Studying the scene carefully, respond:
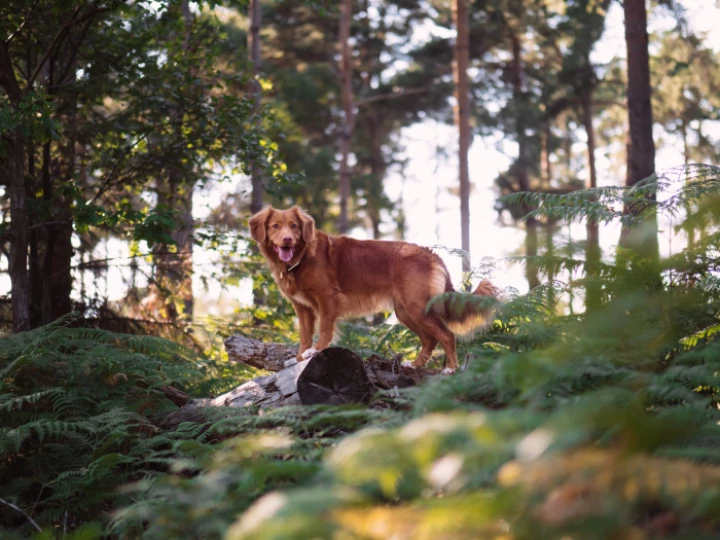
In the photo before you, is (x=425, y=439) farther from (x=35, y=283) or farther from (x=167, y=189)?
(x=167, y=189)

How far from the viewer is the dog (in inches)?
251

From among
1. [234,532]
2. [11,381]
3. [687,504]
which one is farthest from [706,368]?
Answer: [11,381]

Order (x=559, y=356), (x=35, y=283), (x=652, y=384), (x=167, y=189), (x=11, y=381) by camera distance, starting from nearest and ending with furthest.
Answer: (x=559, y=356)
(x=652, y=384)
(x=11, y=381)
(x=35, y=283)
(x=167, y=189)

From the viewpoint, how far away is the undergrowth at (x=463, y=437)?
2.00 metres

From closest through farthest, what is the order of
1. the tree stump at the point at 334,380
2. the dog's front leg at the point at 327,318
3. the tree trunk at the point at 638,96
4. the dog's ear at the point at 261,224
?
the tree stump at the point at 334,380
the dog's front leg at the point at 327,318
the dog's ear at the point at 261,224
the tree trunk at the point at 638,96

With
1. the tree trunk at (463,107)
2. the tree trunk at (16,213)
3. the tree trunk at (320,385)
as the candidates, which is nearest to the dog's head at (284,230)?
the tree trunk at (320,385)

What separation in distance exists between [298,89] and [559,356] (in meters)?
22.5

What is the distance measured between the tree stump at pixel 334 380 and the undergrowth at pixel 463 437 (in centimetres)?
22

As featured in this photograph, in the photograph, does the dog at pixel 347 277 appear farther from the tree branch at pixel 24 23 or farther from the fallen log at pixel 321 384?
the tree branch at pixel 24 23

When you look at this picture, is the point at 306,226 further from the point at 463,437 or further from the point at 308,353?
the point at 463,437

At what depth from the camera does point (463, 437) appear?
84.7 inches

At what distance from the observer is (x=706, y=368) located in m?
3.26

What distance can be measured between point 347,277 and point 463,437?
4.68 m

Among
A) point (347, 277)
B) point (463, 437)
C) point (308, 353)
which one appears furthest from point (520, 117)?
point (463, 437)
